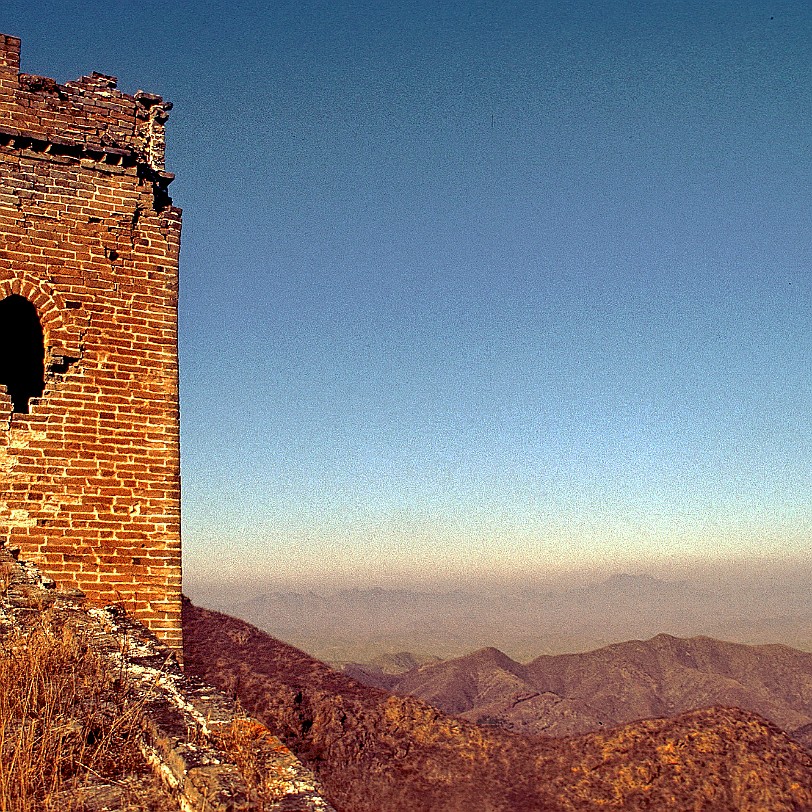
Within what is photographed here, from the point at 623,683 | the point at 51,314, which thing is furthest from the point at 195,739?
the point at 623,683

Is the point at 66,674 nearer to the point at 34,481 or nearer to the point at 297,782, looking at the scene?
the point at 297,782

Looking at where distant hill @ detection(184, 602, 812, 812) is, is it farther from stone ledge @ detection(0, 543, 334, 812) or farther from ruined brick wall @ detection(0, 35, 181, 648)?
A: stone ledge @ detection(0, 543, 334, 812)

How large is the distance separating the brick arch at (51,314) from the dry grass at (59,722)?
3185 millimetres

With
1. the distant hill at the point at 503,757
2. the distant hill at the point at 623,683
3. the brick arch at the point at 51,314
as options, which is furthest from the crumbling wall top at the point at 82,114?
the distant hill at the point at 623,683

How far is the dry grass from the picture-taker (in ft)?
9.98

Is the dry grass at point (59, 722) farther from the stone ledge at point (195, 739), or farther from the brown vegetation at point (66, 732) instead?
the stone ledge at point (195, 739)

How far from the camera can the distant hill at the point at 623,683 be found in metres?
15.9

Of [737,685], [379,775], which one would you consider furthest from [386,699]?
Result: [737,685]

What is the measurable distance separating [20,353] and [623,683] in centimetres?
1719

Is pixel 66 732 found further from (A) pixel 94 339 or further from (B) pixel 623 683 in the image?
(B) pixel 623 683

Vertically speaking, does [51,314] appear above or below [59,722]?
above

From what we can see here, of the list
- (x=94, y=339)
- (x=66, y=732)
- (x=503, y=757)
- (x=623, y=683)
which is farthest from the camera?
(x=623, y=683)

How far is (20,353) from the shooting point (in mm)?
8594

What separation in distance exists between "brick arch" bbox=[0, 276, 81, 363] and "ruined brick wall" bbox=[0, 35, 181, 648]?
1cm
